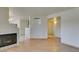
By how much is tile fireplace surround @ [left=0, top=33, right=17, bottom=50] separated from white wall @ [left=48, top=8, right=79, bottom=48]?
9.76 ft

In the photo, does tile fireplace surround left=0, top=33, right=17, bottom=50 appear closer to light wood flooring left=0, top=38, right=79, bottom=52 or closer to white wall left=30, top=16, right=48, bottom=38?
light wood flooring left=0, top=38, right=79, bottom=52

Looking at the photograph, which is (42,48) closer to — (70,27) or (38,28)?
(70,27)

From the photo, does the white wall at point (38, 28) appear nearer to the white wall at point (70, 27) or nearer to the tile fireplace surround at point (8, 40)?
the white wall at point (70, 27)

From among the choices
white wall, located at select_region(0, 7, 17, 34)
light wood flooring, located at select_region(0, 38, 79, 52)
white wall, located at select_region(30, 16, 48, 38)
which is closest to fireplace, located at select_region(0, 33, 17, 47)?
white wall, located at select_region(0, 7, 17, 34)

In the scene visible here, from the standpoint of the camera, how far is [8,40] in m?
6.22

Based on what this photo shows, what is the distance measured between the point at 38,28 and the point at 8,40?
16.7 feet

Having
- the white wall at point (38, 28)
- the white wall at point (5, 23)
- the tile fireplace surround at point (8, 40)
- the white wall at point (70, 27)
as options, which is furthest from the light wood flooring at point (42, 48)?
the white wall at point (38, 28)

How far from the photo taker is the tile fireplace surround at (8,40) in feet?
19.0

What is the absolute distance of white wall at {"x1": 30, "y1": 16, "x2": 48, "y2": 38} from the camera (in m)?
11.0

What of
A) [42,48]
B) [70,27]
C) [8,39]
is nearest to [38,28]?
[70,27]

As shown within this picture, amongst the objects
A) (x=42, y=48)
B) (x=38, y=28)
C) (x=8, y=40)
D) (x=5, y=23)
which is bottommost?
(x=42, y=48)

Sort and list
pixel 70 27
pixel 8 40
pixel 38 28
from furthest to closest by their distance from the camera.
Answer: pixel 38 28, pixel 70 27, pixel 8 40
